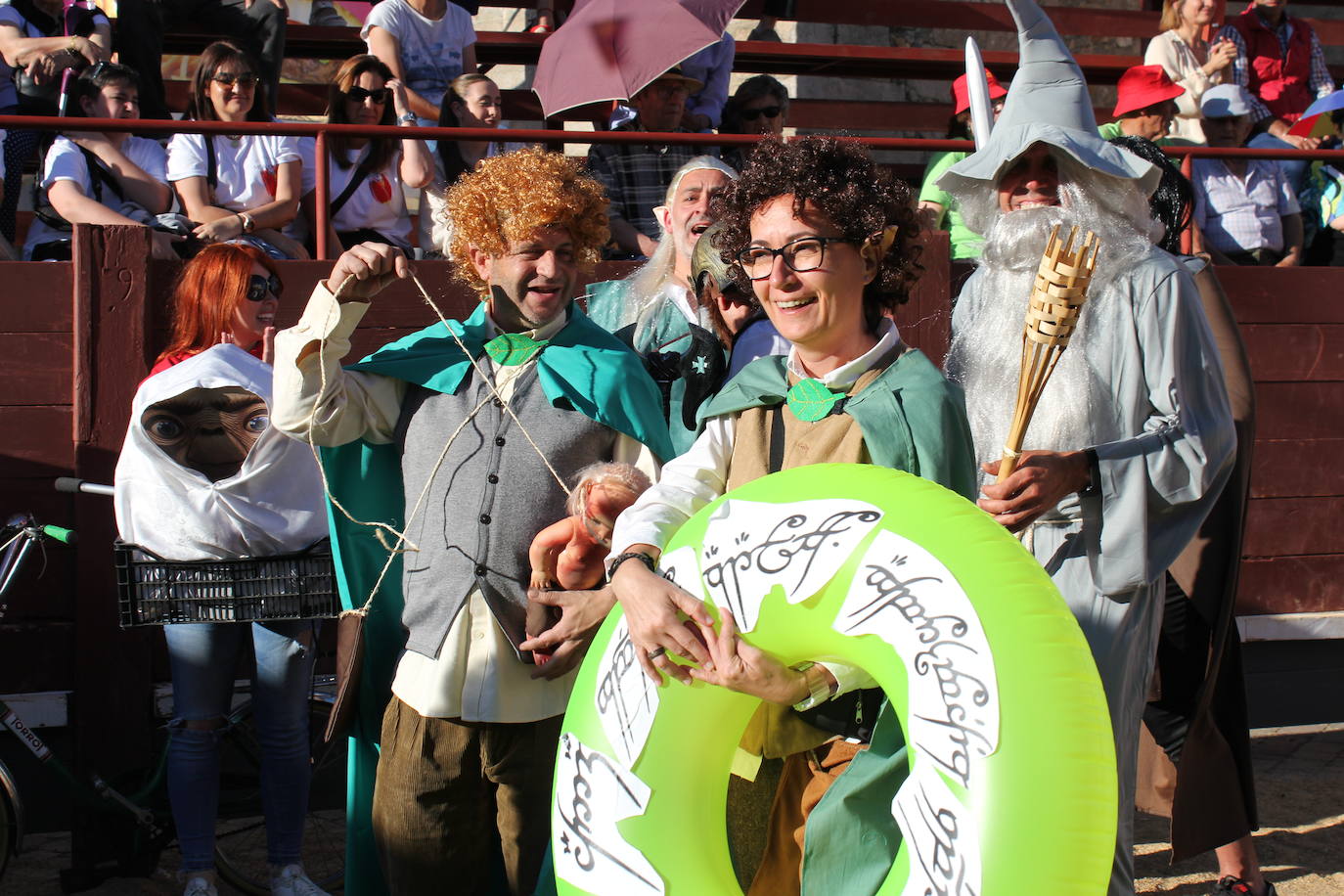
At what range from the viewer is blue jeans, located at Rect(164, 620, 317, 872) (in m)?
3.88

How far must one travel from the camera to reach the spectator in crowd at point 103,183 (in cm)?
508

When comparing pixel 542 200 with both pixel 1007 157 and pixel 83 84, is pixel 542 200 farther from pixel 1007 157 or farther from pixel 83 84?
pixel 83 84

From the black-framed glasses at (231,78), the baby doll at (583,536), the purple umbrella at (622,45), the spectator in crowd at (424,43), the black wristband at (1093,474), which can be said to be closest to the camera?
the black wristband at (1093,474)

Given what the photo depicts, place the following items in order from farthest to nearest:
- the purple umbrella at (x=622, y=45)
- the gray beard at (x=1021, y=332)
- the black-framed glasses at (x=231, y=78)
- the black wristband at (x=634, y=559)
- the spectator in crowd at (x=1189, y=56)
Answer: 1. the spectator in crowd at (x=1189, y=56)
2. the purple umbrella at (x=622, y=45)
3. the black-framed glasses at (x=231, y=78)
4. the gray beard at (x=1021, y=332)
5. the black wristband at (x=634, y=559)

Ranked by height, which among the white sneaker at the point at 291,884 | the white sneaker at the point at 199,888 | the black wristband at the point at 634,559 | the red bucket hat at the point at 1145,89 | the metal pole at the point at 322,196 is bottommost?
the white sneaker at the point at 291,884

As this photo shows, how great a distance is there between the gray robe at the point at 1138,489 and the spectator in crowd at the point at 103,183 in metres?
3.44

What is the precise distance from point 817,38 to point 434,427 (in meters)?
8.76

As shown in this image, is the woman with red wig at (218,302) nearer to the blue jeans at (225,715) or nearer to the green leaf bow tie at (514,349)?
the blue jeans at (225,715)

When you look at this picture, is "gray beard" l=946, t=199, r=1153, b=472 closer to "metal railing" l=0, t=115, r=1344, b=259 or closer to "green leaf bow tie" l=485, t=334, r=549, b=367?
"green leaf bow tie" l=485, t=334, r=549, b=367

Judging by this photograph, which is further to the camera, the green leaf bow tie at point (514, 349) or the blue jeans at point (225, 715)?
the blue jeans at point (225, 715)

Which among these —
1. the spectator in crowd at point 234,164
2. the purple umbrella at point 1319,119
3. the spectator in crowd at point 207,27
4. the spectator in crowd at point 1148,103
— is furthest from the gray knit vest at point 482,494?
the purple umbrella at point 1319,119

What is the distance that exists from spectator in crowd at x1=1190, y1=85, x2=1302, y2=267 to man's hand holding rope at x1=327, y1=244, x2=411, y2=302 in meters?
4.75

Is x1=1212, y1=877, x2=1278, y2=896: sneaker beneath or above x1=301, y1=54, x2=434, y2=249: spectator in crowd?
beneath

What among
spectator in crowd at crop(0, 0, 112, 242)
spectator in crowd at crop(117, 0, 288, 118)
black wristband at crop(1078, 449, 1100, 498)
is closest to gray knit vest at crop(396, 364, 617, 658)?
black wristband at crop(1078, 449, 1100, 498)
